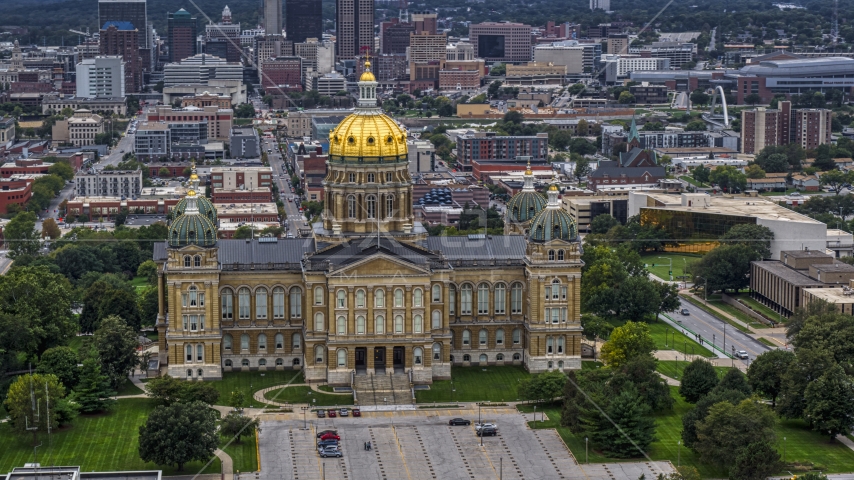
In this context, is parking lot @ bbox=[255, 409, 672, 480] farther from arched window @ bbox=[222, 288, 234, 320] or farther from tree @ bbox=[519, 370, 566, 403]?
arched window @ bbox=[222, 288, 234, 320]

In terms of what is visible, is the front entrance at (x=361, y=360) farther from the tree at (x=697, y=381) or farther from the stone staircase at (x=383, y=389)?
the tree at (x=697, y=381)

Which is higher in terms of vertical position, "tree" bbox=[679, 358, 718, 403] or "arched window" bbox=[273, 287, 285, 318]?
"arched window" bbox=[273, 287, 285, 318]

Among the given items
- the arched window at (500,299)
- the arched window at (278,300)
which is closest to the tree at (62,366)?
the arched window at (278,300)

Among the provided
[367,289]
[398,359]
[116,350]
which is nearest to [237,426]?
[116,350]

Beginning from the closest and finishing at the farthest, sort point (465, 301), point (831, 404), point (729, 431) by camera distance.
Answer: point (729, 431)
point (831, 404)
point (465, 301)

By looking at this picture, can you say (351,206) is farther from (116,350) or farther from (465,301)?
(116,350)

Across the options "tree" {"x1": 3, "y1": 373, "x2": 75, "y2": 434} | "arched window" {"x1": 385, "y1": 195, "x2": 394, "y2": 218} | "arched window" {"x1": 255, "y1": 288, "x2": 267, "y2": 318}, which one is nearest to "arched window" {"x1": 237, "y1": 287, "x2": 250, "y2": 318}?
"arched window" {"x1": 255, "y1": 288, "x2": 267, "y2": 318}

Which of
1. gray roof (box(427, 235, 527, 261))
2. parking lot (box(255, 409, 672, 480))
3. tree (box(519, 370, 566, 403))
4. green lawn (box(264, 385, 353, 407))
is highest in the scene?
gray roof (box(427, 235, 527, 261))
